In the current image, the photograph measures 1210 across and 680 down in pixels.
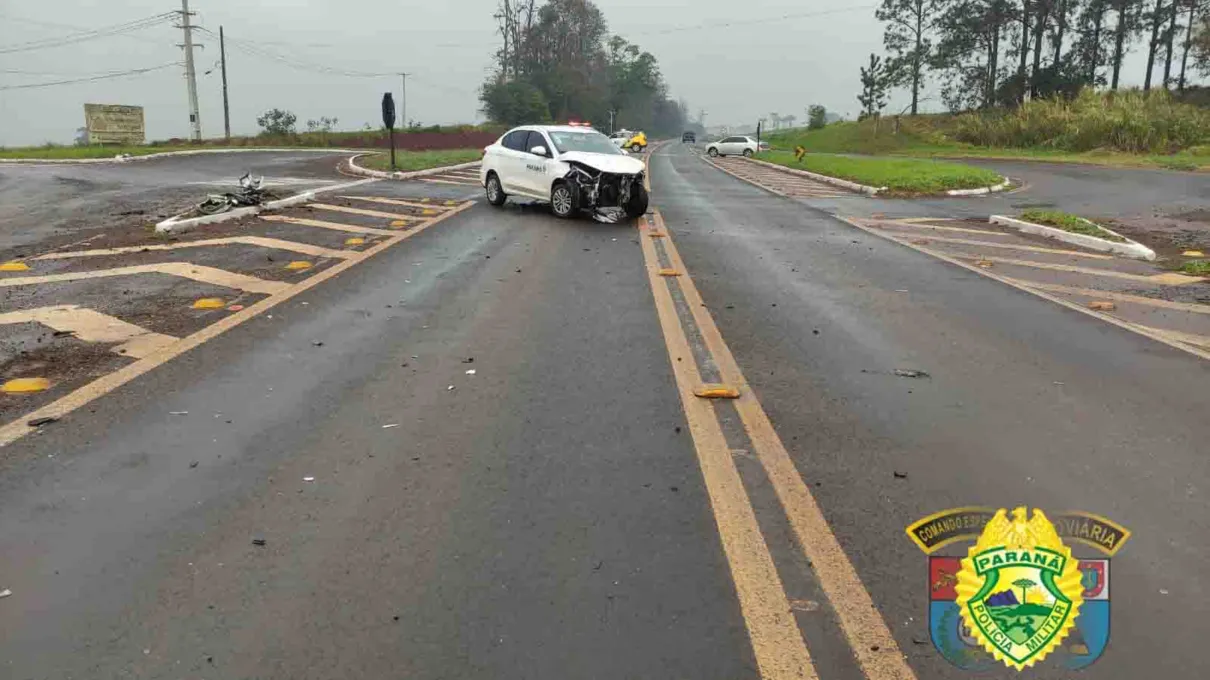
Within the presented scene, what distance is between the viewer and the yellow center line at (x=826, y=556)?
2953 mm

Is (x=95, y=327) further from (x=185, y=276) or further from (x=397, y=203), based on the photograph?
(x=397, y=203)

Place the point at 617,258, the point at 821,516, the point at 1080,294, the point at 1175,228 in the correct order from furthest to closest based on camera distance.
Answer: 1. the point at 1175,228
2. the point at 617,258
3. the point at 1080,294
4. the point at 821,516

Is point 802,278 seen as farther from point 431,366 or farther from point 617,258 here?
point 431,366

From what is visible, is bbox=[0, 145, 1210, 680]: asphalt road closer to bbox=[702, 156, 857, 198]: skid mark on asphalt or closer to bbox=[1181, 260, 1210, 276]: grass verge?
bbox=[1181, 260, 1210, 276]: grass verge

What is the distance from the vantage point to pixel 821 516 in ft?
13.0

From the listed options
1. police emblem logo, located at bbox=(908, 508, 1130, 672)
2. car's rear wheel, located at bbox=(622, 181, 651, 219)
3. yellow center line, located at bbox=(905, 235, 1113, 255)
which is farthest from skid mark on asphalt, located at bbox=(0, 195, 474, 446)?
yellow center line, located at bbox=(905, 235, 1113, 255)

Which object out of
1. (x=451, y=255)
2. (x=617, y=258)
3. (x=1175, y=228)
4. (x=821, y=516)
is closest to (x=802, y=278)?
(x=617, y=258)

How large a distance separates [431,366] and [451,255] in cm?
542

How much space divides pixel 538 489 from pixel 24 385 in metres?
3.92

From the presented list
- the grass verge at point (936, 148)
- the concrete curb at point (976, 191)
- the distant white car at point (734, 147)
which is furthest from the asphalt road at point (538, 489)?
the distant white car at point (734, 147)

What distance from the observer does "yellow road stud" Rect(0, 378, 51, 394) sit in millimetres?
5703

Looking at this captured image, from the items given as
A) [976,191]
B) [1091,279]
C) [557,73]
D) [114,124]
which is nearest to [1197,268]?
[1091,279]

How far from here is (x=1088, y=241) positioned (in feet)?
44.7

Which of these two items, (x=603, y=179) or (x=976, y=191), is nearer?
(x=603, y=179)
